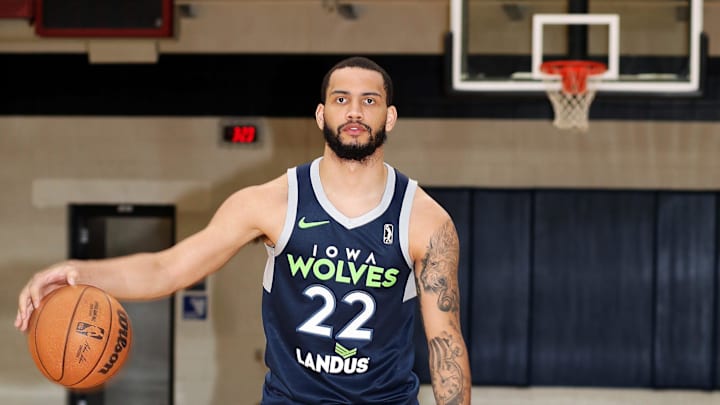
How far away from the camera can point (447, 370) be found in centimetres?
329

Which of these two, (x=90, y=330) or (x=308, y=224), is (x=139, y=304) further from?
(x=308, y=224)

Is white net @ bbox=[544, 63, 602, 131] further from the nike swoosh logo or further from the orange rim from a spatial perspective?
the nike swoosh logo

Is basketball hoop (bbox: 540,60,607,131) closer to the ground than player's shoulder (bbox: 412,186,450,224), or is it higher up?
higher up

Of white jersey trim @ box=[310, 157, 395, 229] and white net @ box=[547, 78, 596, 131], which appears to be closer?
white jersey trim @ box=[310, 157, 395, 229]

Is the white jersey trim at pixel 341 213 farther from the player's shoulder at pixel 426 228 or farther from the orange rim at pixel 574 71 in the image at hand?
the orange rim at pixel 574 71

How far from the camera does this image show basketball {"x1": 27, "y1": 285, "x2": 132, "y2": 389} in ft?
10.8

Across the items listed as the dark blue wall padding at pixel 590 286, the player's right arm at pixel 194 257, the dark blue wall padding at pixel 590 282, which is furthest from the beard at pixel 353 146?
the dark blue wall padding at pixel 590 282

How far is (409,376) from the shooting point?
3373 mm

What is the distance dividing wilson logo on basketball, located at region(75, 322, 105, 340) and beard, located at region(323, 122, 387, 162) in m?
0.97

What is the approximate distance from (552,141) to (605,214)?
2.68 feet

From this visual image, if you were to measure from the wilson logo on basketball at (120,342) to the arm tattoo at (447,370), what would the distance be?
102 centimetres

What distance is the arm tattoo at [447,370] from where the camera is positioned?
10.8ft

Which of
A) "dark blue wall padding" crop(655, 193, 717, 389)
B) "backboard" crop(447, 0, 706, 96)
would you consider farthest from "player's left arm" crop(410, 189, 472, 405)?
"dark blue wall padding" crop(655, 193, 717, 389)

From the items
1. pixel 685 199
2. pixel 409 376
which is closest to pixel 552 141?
pixel 685 199
